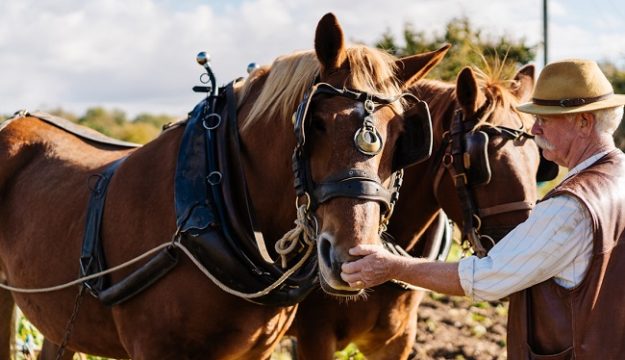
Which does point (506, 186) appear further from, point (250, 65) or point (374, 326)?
point (250, 65)

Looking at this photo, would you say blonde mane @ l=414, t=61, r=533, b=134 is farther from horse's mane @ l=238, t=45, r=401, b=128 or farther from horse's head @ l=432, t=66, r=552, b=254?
horse's mane @ l=238, t=45, r=401, b=128

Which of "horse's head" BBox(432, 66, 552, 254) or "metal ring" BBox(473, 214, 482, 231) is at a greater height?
"horse's head" BBox(432, 66, 552, 254)

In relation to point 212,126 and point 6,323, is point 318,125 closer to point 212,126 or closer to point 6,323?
point 212,126

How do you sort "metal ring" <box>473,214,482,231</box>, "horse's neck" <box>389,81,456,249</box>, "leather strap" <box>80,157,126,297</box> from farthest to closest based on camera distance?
"horse's neck" <box>389,81,456,249</box>, "metal ring" <box>473,214,482,231</box>, "leather strap" <box>80,157,126,297</box>

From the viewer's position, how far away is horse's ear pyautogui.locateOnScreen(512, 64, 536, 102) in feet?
14.2

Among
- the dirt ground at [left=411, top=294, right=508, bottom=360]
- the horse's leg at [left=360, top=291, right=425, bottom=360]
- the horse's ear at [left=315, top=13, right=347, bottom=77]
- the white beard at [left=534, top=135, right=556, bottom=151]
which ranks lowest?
the dirt ground at [left=411, top=294, right=508, bottom=360]

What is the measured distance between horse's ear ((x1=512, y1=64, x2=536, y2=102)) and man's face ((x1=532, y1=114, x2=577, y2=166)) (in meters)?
1.72

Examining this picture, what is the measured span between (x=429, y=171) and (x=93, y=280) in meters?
1.75

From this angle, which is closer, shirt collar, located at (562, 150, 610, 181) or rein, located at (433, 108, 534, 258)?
shirt collar, located at (562, 150, 610, 181)

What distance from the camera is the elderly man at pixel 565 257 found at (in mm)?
2340

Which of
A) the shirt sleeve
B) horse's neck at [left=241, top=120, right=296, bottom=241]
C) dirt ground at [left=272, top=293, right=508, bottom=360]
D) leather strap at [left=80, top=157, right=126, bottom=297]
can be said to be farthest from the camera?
dirt ground at [left=272, top=293, right=508, bottom=360]

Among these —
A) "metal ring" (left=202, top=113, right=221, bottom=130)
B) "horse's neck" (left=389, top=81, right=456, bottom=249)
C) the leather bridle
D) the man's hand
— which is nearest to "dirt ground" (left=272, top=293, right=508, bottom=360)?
"horse's neck" (left=389, top=81, right=456, bottom=249)

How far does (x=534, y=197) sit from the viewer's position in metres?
3.78

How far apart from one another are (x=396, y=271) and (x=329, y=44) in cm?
88
